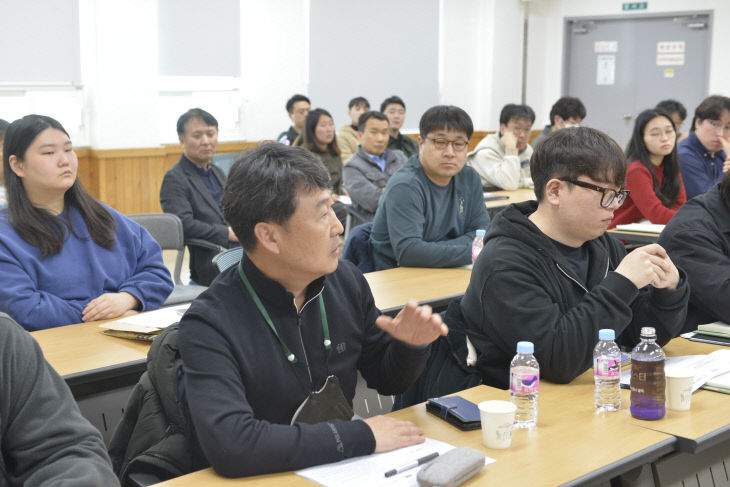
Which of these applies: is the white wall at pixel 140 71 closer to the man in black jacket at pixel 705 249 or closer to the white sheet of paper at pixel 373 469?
the man in black jacket at pixel 705 249

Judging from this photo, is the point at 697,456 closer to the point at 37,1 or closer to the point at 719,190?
the point at 719,190

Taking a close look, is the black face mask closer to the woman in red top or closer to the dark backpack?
the dark backpack

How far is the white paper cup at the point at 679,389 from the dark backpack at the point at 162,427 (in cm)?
104

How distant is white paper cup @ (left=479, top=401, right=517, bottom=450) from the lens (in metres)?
1.64

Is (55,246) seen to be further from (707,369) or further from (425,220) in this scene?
(707,369)

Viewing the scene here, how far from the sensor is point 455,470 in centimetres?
147

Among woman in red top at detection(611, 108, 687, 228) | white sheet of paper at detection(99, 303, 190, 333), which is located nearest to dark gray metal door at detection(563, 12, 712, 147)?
woman in red top at detection(611, 108, 687, 228)

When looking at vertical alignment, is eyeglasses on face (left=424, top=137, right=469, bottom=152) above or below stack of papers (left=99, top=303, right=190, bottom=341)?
above

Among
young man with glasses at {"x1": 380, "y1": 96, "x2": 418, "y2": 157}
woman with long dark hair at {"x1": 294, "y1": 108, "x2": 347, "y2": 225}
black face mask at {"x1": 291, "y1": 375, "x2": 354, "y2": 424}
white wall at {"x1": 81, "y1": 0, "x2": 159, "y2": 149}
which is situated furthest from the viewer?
young man with glasses at {"x1": 380, "y1": 96, "x2": 418, "y2": 157}

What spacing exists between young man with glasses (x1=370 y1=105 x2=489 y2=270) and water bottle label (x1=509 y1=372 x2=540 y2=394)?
1.85m

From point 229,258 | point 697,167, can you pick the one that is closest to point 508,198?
point 697,167

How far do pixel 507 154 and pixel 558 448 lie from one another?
5565 mm

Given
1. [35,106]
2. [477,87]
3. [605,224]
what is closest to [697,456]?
[605,224]

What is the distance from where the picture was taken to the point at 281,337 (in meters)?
1.76
